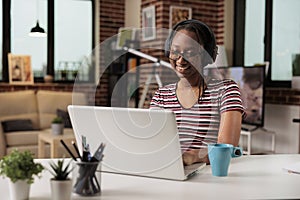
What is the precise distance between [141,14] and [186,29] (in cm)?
412

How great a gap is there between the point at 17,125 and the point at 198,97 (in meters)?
3.77

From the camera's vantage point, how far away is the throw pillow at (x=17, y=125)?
16.0ft

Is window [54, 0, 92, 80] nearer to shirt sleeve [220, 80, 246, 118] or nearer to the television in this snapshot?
the television

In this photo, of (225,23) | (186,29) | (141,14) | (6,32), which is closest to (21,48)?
(6,32)

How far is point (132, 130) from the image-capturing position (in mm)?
1181

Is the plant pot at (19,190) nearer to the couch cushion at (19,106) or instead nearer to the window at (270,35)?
the window at (270,35)

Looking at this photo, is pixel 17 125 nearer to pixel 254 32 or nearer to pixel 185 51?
pixel 254 32

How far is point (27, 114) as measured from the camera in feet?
17.8

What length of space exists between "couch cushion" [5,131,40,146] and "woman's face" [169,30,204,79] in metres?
3.68

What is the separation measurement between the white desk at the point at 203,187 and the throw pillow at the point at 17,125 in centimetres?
381

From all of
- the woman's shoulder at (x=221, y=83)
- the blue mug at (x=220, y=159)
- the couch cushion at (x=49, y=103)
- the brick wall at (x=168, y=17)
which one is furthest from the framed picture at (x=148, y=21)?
the blue mug at (x=220, y=159)

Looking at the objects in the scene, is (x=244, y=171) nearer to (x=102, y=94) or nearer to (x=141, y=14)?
(x=141, y=14)

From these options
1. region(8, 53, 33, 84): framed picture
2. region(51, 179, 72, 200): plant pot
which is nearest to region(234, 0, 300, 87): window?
region(8, 53, 33, 84): framed picture

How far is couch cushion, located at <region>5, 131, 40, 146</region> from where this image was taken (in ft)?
15.5
